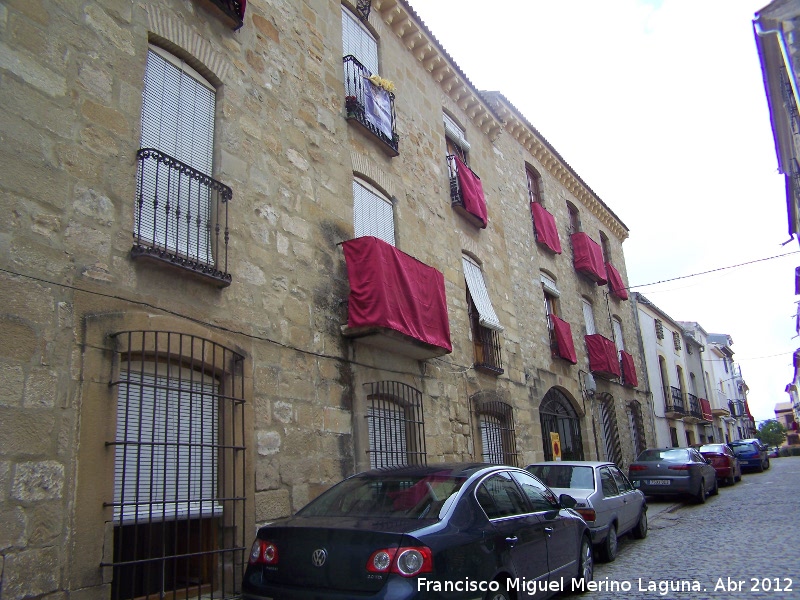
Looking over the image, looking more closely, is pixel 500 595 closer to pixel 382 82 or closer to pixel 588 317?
pixel 382 82

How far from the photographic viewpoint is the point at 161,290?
5578mm

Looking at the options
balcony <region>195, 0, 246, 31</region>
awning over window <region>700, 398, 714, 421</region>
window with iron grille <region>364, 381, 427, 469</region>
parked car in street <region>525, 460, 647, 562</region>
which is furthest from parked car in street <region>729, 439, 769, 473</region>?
balcony <region>195, 0, 246, 31</region>

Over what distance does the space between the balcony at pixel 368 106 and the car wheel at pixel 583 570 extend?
20.3 ft

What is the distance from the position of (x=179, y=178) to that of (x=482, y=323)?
6.54 m

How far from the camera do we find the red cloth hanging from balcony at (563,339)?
1452cm

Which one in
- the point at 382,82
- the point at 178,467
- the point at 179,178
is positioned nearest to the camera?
the point at 178,467

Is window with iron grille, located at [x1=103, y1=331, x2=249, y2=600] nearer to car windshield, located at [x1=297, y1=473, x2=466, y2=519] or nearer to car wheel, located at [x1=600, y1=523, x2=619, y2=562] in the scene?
car windshield, located at [x1=297, y1=473, x2=466, y2=519]

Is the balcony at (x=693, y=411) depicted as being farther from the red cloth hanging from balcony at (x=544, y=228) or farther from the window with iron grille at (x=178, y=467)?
the window with iron grille at (x=178, y=467)

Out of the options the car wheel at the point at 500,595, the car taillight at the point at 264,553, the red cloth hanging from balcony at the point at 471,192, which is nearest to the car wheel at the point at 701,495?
the red cloth hanging from balcony at the point at 471,192

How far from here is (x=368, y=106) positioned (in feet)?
31.1

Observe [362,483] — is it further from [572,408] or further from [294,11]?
[572,408]

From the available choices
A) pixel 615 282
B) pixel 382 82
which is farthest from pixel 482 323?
pixel 615 282

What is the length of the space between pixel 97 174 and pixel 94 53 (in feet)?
3.72

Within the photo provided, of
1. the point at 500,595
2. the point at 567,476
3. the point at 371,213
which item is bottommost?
the point at 500,595
